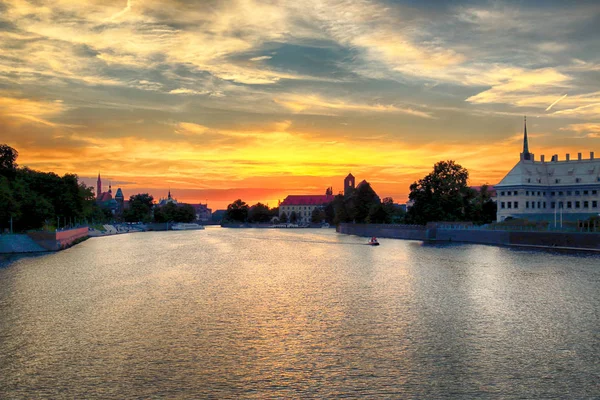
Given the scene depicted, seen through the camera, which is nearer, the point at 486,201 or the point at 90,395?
the point at 90,395

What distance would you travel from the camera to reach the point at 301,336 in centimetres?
3105

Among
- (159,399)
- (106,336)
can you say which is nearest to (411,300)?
(106,336)

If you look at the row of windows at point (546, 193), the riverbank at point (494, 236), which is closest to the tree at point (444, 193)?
the riverbank at point (494, 236)

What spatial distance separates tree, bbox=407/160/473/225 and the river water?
7966 cm

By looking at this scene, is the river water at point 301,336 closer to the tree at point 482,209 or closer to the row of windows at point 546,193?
the tree at point 482,209

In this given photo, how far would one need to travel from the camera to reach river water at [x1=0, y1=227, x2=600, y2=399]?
74.8ft

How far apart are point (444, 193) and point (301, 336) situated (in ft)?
379

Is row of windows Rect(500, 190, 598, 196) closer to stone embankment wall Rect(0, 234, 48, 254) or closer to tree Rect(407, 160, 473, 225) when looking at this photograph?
tree Rect(407, 160, 473, 225)

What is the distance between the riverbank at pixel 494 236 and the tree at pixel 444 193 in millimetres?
4596

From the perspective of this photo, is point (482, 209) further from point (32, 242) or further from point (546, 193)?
point (32, 242)

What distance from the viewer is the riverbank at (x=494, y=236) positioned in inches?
3705

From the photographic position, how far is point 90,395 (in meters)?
21.6

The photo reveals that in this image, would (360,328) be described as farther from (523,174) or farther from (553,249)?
(523,174)

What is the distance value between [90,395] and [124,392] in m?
1.26
